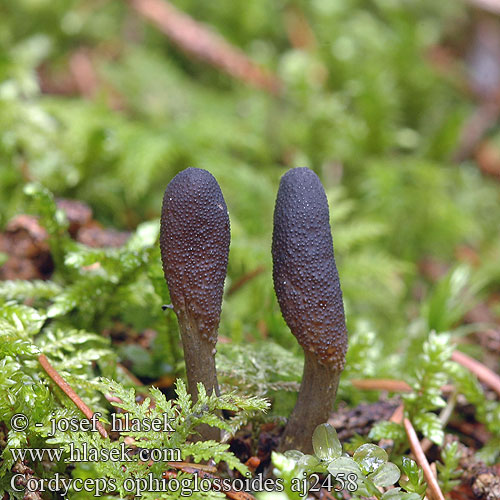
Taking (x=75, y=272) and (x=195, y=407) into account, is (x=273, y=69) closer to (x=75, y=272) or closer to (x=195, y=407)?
(x=75, y=272)

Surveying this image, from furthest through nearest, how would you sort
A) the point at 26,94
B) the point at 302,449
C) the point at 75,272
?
the point at 26,94, the point at 75,272, the point at 302,449

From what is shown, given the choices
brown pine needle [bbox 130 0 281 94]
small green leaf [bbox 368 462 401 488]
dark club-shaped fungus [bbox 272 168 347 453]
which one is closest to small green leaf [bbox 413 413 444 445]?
small green leaf [bbox 368 462 401 488]

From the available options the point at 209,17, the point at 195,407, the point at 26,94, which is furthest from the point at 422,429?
the point at 209,17

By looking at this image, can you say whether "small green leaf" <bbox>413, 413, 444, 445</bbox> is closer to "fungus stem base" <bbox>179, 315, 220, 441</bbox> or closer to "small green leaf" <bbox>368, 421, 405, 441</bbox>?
"small green leaf" <bbox>368, 421, 405, 441</bbox>

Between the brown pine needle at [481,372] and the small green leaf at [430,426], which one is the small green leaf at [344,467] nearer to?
the small green leaf at [430,426]

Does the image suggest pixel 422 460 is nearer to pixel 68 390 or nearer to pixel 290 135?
pixel 68 390
